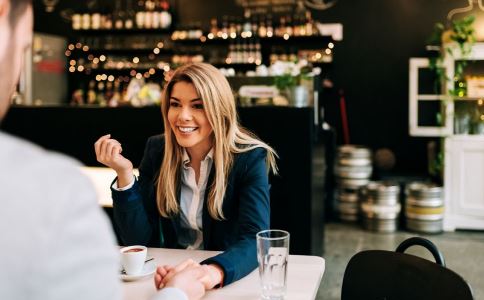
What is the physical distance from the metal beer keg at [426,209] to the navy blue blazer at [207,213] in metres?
3.76

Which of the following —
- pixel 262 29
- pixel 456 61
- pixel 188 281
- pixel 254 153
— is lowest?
pixel 188 281

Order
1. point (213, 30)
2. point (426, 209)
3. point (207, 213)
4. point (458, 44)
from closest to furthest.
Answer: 1. point (207, 213)
2. point (426, 209)
3. point (458, 44)
4. point (213, 30)

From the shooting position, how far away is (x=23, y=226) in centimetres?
52

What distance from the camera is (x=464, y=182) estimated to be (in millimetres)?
5715

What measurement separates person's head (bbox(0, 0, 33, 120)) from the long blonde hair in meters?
1.48

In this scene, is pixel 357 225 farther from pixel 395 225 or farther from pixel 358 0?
pixel 358 0

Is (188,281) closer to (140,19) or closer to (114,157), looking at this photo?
(114,157)

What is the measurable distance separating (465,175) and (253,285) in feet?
15.3

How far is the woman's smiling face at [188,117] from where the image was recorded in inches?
86.7

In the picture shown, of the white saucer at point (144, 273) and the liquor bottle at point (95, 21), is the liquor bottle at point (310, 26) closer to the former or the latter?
the liquor bottle at point (95, 21)

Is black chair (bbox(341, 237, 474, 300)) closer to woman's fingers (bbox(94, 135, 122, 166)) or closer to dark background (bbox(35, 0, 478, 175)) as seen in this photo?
woman's fingers (bbox(94, 135, 122, 166))

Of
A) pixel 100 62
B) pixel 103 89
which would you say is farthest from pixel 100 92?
pixel 100 62

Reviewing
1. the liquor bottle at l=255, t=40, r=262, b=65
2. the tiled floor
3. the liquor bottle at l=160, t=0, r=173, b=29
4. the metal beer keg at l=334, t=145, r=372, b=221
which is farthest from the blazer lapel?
the liquor bottle at l=160, t=0, r=173, b=29

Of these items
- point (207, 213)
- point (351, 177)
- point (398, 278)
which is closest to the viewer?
point (398, 278)
